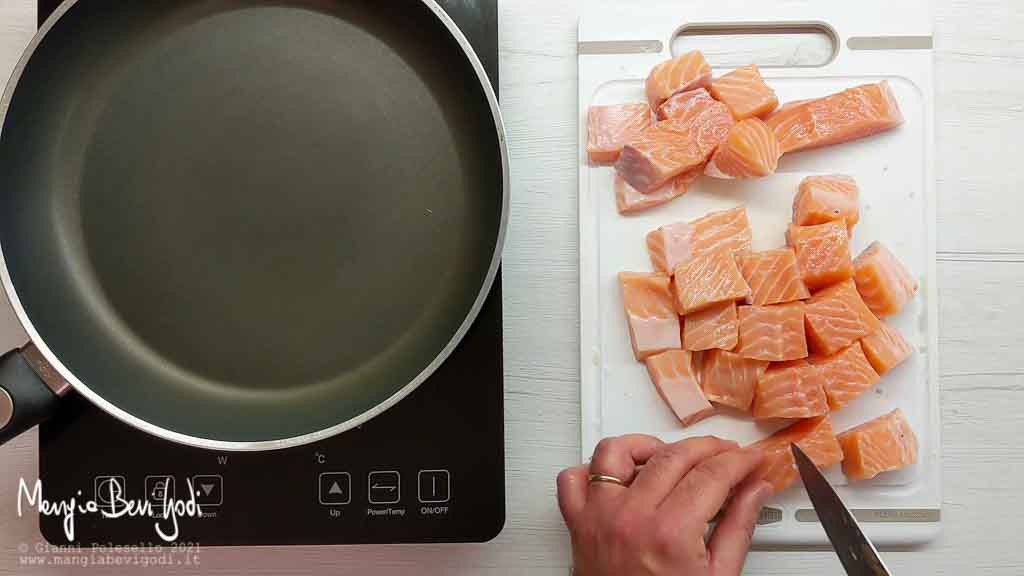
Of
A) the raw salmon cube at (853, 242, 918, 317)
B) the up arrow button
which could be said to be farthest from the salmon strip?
the up arrow button

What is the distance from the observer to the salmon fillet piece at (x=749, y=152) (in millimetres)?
911

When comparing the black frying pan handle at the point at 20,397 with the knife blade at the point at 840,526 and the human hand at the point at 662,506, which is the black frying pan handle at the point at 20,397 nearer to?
the human hand at the point at 662,506

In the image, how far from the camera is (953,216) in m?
0.99

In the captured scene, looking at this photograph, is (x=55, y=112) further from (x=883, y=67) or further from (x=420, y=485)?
(x=883, y=67)

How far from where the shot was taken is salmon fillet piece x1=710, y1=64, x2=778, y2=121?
3.09ft

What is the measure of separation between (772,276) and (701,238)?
90 millimetres

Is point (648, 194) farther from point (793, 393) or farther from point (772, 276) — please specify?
point (793, 393)

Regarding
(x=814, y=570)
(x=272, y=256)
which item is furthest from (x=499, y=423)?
(x=814, y=570)

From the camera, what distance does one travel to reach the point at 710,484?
81cm

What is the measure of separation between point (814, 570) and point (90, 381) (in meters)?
0.85

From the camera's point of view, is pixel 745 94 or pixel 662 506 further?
pixel 745 94

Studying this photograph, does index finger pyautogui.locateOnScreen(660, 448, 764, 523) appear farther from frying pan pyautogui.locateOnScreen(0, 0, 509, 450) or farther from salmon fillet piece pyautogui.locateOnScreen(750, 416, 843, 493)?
frying pan pyautogui.locateOnScreen(0, 0, 509, 450)

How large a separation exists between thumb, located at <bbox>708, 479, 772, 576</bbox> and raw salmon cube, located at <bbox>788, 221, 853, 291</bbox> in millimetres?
246
